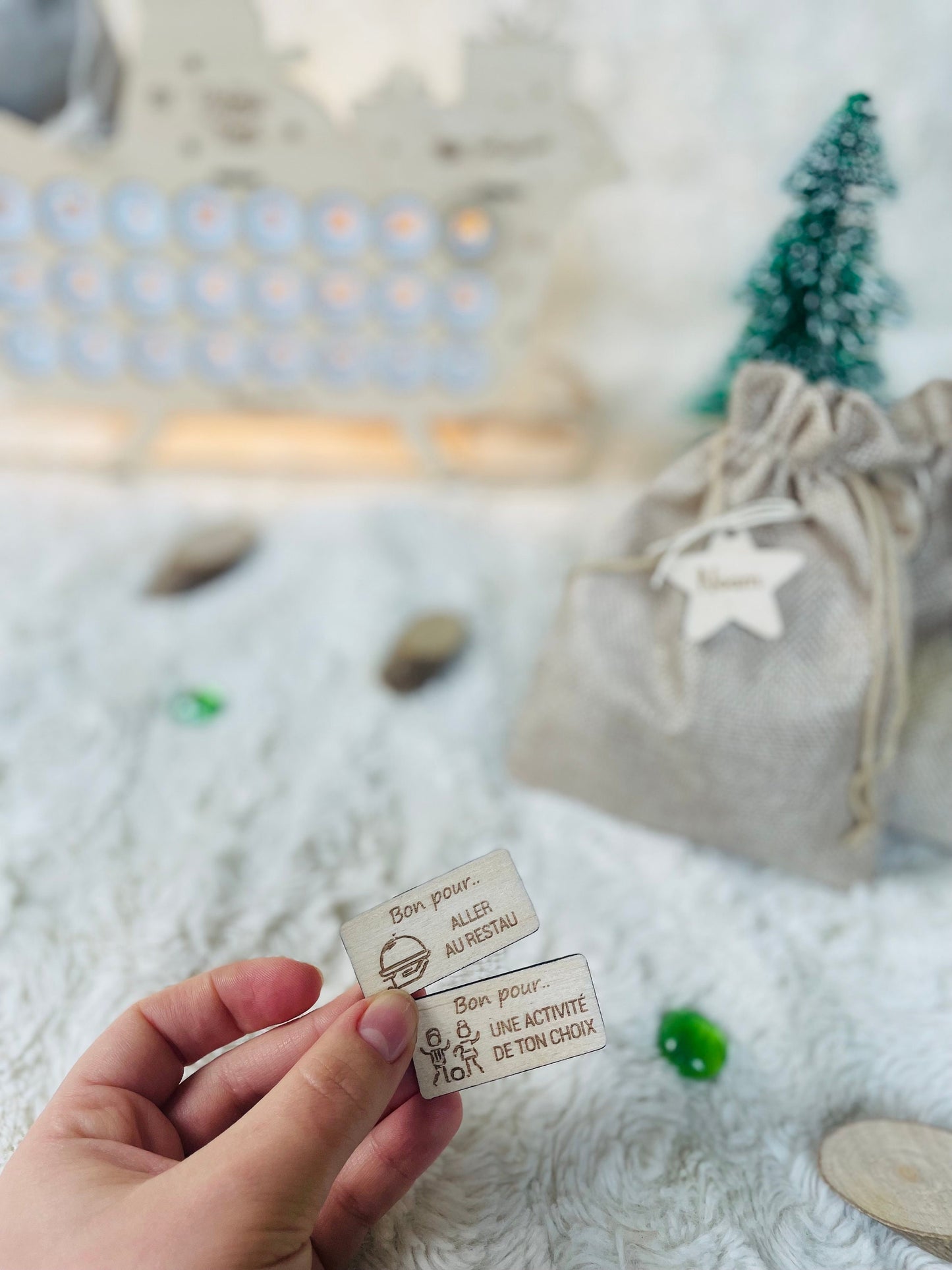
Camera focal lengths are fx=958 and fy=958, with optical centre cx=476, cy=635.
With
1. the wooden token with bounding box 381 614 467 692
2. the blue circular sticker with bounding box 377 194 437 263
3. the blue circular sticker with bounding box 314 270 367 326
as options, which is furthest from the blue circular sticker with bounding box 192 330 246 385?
the wooden token with bounding box 381 614 467 692

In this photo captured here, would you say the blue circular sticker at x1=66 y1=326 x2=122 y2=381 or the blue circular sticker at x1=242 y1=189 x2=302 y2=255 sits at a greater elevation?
the blue circular sticker at x1=242 y1=189 x2=302 y2=255

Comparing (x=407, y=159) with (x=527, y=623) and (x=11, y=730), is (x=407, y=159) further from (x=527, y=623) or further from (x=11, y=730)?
(x=11, y=730)

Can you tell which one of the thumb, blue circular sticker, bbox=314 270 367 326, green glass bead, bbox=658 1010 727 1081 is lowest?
green glass bead, bbox=658 1010 727 1081

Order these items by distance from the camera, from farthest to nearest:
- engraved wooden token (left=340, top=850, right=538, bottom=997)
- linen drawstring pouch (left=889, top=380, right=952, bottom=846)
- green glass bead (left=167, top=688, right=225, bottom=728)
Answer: green glass bead (left=167, top=688, right=225, bottom=728) → linen drawstring pouch (left=889, top=380, right=952, bottom=846) → engraved wooden token (left=340, top=850, right=538, bottom=997)

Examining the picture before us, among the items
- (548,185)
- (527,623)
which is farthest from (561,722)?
(548,185)

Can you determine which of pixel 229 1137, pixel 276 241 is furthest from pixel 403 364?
pixel 229 1137

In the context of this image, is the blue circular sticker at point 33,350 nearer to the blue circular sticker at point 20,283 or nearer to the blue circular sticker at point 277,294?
the blue circular sticker at point 20,283

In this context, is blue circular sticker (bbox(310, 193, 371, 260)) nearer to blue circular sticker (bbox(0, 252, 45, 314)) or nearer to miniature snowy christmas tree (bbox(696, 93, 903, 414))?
blue circular sticker (bbox(0, 252, 45, 314))

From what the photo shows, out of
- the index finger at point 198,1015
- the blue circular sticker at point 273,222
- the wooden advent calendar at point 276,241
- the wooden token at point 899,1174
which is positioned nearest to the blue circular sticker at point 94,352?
the wooden advent calendar at point 276,241
